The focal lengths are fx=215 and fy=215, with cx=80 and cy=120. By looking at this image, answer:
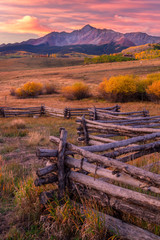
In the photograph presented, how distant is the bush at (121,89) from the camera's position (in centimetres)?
2270

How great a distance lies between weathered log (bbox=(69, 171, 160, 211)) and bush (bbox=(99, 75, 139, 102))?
781 inches

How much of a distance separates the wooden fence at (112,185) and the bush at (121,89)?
63.5 feet

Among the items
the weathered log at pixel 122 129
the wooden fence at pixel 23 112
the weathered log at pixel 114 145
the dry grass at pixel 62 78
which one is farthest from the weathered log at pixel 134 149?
the dry grass at pixel 62 78

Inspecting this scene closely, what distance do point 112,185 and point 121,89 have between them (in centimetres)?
2041

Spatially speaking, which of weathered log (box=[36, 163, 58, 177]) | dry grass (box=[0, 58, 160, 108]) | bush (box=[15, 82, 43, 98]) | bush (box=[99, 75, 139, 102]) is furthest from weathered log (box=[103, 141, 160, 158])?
bush (box=[15, 82, 43, 98])

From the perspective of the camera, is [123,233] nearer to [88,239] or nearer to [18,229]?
[88,239]

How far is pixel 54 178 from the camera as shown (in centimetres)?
374

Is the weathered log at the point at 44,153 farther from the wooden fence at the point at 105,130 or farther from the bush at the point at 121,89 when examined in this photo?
the bush at the point at 121,89

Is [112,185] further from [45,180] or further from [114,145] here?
[114,145]

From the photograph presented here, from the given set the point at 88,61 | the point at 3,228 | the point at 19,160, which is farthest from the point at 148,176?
the point at 88,61

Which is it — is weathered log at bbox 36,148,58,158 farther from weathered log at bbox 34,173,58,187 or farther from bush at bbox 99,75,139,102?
bush at bbox 99,75,139,102

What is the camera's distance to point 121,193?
2963mm

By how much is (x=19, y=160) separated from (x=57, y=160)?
3110 mm

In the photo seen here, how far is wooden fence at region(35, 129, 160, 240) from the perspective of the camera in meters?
2.78
